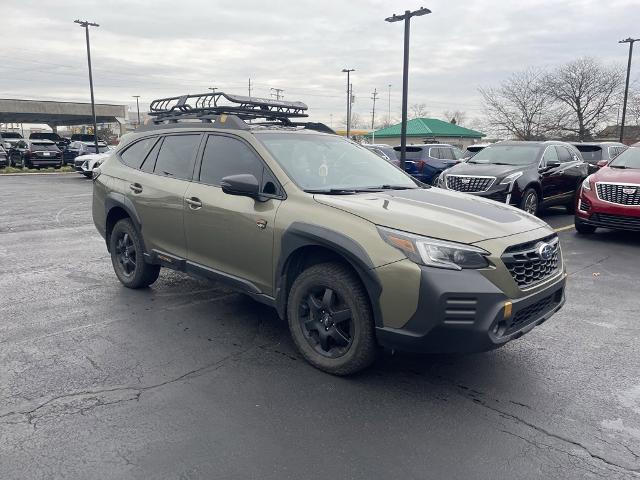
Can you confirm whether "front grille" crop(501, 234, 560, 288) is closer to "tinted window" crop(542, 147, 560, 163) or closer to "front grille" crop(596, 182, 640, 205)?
"front grille" crop(596, 182, 640, 205)

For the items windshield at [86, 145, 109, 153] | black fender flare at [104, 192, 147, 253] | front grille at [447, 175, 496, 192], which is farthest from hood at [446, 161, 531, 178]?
windshield at [86, 145, 109, 153]

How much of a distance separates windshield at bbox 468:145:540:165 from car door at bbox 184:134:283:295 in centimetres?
803

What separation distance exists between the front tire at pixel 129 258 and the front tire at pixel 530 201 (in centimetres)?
743

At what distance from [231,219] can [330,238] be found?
3.52ft

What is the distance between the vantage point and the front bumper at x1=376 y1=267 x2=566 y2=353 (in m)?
3.10

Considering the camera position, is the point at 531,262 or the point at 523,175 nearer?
the point at 531,262

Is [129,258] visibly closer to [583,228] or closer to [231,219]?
[231,219]

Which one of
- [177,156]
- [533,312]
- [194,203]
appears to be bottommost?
[533,312]

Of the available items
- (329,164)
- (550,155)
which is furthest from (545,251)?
(550,155)

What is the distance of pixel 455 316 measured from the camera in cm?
311

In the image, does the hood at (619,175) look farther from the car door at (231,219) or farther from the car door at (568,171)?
the car door at (231,219)

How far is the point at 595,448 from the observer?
112 inches

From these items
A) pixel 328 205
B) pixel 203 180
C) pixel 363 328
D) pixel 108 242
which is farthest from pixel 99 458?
pixel 108 242

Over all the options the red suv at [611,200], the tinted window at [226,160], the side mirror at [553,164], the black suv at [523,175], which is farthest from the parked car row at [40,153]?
the tinted window at [226,160]
